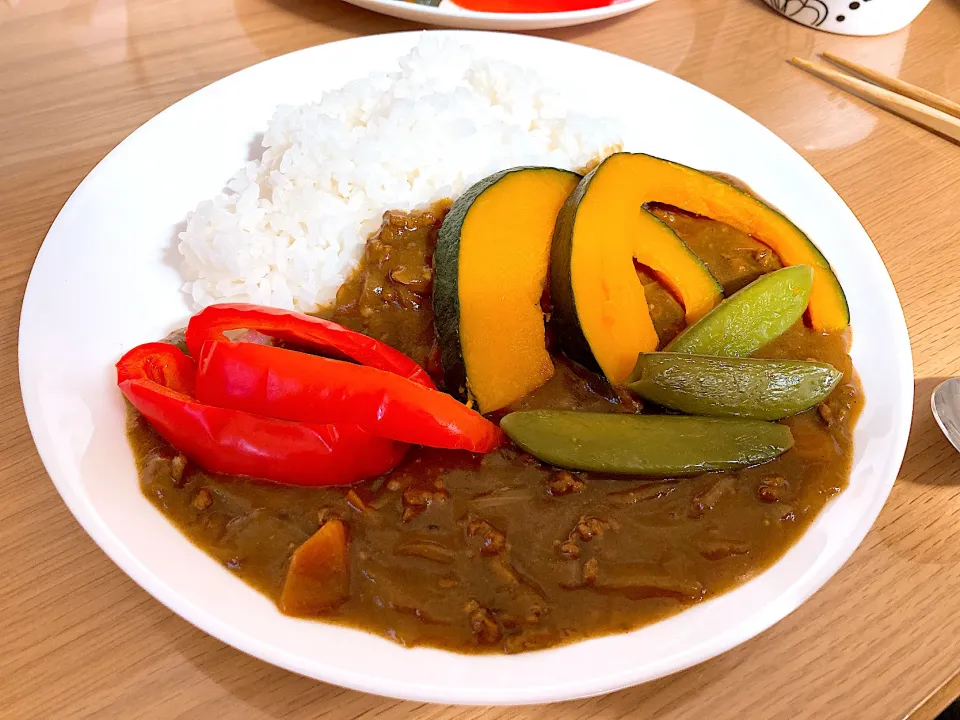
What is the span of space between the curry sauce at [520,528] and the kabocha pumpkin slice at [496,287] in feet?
0.27

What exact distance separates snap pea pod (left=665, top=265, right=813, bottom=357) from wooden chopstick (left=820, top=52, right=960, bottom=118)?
4.63 feet

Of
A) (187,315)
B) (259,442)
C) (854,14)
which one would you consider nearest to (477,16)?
(187,315)

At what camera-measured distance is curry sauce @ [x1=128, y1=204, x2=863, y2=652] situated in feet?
4.48

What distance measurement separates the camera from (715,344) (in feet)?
5.61

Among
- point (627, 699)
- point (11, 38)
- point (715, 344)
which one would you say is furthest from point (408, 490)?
point (11, 38)

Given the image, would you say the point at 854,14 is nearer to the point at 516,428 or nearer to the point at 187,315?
the point at 516,428

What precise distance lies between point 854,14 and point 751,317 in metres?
2.07

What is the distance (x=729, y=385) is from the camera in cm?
156

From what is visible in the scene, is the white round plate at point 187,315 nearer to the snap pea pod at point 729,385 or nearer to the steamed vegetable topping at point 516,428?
the steamed vegetable topping at point 516,428

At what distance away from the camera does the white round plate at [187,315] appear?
127 cm

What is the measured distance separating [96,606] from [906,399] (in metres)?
1.79

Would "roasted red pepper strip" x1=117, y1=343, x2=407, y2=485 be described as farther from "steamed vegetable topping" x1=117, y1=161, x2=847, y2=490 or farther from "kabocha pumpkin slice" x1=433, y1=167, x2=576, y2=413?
"kabocha pumpkin slice" x1=433, y1=167, x2=576, y2=413

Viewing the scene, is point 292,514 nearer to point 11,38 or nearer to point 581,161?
point 581,161

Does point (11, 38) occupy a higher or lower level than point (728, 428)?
higher
